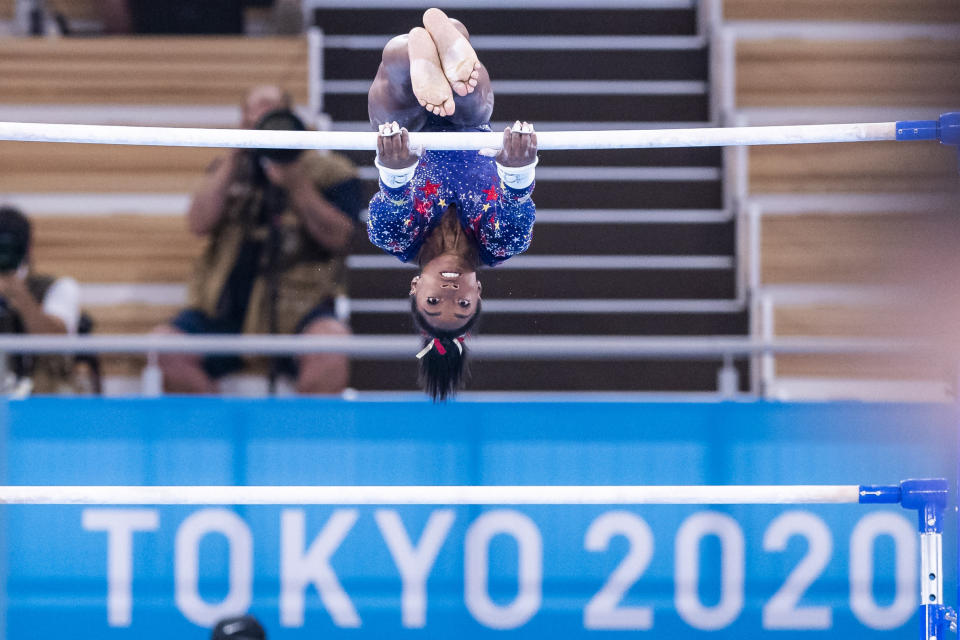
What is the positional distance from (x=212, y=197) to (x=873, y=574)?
2620 millimetres

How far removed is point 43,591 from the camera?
138 inches

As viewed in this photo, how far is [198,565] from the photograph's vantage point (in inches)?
138

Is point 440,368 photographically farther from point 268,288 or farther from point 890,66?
point 890,66

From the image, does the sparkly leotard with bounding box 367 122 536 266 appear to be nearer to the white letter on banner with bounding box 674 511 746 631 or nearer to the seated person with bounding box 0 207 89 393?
the white letter on banner with bounding box 674 511 746 631

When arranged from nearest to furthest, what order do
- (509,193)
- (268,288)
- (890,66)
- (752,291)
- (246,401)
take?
(509,193) < (246,401) < (268,288) < (752,291) < (890,66)

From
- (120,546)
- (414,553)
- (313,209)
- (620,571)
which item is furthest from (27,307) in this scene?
(620,571)

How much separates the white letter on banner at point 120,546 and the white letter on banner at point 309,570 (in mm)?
428

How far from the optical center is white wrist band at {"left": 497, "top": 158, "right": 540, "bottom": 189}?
2674 millimetres

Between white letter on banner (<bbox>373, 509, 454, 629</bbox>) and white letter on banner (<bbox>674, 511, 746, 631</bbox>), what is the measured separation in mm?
763

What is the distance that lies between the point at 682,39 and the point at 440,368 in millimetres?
2943

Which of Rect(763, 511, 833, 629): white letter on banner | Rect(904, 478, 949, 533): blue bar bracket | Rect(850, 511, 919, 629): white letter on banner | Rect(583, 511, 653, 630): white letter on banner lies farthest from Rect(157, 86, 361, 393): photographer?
Rect(904, 478, 949, 533): blue bar bracket

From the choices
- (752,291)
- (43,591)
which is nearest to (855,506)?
(752,291)

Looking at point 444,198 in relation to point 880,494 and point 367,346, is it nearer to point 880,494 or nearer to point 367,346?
point 367,346

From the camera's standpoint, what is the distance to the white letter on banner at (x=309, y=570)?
351 centimetres
